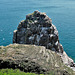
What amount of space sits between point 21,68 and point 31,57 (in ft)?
9.39

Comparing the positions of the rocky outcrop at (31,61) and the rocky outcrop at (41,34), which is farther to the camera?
the rocky outcrop at (41,34)

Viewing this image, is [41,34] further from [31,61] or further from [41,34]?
[31,61]

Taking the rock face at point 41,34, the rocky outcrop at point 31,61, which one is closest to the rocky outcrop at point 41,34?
the rock face at point 41,34

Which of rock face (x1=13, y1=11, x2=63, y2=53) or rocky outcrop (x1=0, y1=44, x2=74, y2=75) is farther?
rock face (x1=13, y1=11, x2=63, y2=53)

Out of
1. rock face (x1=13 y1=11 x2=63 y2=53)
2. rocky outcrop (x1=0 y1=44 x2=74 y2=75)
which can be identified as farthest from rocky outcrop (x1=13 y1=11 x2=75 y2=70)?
rocky outcrop (x1=0 y1=44 x2=74 y2=75)

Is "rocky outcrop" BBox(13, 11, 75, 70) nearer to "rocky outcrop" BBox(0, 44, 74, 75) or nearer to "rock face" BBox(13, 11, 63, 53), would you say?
"rock face" BBox(13, 11, 63, 53)

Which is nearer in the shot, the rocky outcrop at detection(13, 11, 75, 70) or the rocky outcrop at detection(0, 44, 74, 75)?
the rocky outcrop at detection(0, 44, 74, 75)

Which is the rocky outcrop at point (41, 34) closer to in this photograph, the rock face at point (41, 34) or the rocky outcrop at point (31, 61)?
the rock face at point (41, 34)

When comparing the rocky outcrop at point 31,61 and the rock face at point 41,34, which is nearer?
the rocky outcrop at point 31,61

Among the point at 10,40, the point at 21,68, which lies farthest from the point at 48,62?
the point at 10,40

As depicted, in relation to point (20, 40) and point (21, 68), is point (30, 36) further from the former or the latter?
point (21, 68)

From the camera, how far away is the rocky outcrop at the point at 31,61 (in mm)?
21438

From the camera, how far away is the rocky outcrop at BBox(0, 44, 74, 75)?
21438mm

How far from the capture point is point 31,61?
2236 cm
